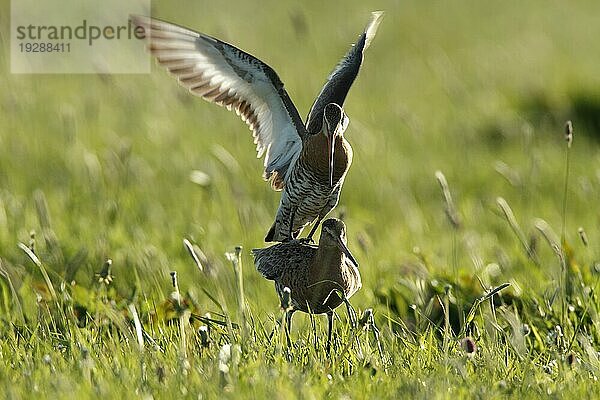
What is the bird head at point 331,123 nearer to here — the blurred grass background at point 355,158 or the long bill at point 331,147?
the long bill at point 331,147

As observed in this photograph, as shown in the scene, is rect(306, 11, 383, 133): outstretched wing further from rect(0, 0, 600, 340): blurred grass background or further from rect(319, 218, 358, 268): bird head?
rect(319, 218, 358, 268): bird head

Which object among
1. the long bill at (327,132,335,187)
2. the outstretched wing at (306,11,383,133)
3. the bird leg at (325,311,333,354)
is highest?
the outstretched wing at (306,11,383,133)

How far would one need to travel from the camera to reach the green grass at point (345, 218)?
4.23 meters

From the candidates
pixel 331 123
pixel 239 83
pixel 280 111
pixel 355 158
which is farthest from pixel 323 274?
pixel 355 158

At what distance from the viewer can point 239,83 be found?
5852 mm

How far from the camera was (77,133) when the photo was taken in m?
10.0

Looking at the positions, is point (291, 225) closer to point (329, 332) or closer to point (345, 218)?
point (345, 218)

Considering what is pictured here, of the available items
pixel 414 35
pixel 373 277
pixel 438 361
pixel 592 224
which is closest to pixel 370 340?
pixel 438 361

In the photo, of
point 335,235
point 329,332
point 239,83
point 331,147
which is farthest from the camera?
point 239,83

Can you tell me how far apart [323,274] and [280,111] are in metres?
1.28

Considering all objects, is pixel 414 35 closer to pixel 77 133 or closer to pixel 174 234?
pixel 77 133

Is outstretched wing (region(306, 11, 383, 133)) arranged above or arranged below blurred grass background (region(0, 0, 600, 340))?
above

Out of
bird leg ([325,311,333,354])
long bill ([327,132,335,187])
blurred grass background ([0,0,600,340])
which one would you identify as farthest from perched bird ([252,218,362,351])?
long bill ([327,132,335,187])

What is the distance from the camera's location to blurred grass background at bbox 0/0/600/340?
667cm
